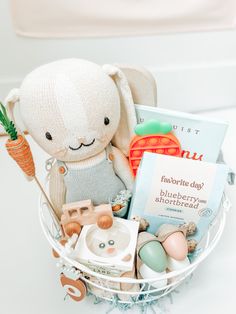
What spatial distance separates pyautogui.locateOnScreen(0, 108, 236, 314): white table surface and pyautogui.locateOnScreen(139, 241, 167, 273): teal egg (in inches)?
5.8

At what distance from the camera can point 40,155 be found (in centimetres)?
82

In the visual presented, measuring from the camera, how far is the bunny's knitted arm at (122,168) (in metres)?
0.52

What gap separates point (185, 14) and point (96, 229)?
0.51 m

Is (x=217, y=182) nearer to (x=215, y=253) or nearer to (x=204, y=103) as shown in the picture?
(x=215, y=253)

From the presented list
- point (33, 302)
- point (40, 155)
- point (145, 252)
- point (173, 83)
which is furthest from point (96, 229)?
point (173, 83)

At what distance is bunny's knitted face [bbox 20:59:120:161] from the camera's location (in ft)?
1.35

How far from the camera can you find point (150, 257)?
437 mm

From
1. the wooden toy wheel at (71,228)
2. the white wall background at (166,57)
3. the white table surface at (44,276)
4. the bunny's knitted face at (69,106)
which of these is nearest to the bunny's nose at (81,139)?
the bunny's knitted face at (69,106)

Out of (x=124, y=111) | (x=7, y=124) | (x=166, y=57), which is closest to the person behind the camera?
(x=7, y=124)

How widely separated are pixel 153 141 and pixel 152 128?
2cm

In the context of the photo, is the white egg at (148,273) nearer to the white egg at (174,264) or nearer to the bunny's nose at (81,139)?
the white egg at (174,264)

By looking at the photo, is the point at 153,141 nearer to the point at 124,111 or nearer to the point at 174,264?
the point at 124,111

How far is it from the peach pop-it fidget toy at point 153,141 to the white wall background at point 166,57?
1.12 feet

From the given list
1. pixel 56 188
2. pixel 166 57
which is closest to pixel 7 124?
pixel 56 188
